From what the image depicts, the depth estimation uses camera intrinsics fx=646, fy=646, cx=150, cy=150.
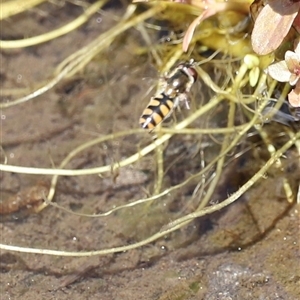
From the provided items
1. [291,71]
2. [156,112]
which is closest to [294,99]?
[291,71]

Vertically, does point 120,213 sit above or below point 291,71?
below

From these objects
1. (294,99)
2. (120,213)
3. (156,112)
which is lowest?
(120,213)

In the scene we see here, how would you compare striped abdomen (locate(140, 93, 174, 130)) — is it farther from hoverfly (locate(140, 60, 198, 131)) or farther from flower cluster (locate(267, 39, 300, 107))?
flower cluster (locate(267, 39, 300, 107))

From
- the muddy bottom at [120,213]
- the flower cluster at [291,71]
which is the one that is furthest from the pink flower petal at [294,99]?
the muddy bottom at [120,213]

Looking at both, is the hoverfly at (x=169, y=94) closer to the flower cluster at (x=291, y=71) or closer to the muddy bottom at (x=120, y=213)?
the muddy bottom at (x=120, y=213)

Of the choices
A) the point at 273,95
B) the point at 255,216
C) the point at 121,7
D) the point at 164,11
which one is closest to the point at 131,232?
the point at 255,216

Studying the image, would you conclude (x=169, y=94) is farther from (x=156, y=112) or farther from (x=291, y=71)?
(x=291, y=71)

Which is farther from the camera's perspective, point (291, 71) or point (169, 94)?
point (169, 94)
